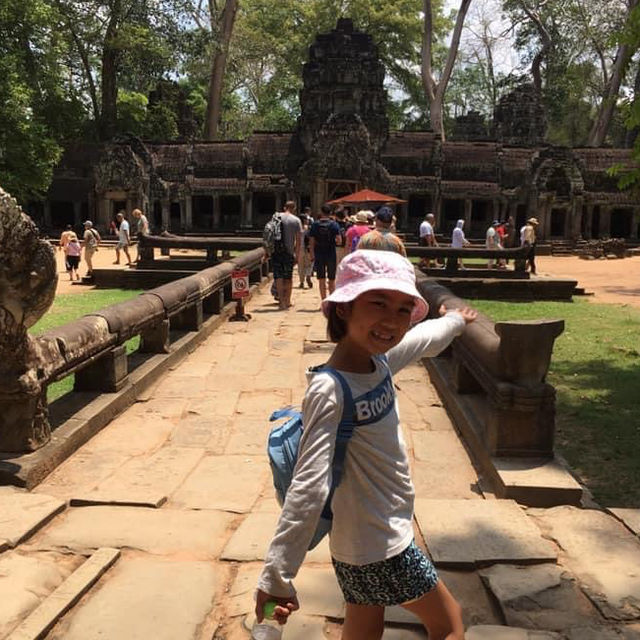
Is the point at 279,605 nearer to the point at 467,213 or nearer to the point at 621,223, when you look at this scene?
the point at 467,213

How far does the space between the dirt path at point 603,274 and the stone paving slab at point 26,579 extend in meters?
13.4

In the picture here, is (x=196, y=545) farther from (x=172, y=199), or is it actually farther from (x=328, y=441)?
(x=172, y=199)

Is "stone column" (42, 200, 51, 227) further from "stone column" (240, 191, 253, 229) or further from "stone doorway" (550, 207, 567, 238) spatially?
"stone doorway" (550, 207, 567, 238)

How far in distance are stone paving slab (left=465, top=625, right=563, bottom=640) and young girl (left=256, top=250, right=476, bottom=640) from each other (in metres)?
0.34

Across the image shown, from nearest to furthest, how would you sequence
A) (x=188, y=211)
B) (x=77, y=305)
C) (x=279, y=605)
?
(x=279, y=605) < (x=77, y=305) < (x=188, y=211)

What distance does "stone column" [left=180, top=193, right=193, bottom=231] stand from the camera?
3265cm

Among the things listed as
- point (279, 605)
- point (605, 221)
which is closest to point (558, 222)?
point (605, 221)

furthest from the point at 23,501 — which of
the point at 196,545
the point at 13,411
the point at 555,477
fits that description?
the point at 555,477

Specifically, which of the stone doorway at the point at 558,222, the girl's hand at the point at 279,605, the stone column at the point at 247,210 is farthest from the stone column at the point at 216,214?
the girl's hand at the point at 279,605

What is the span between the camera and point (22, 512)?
10.8 feet

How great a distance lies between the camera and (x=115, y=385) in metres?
5.37

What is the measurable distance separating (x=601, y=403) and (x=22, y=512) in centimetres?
509

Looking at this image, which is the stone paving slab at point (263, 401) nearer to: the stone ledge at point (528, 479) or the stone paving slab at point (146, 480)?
the stone paving slab at point (146, 480)

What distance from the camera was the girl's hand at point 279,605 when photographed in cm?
171
